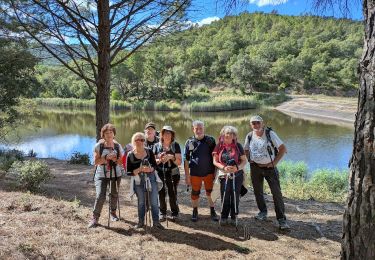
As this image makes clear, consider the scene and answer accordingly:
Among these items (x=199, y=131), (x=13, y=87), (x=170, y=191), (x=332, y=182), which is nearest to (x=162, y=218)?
(x=170, y=191)

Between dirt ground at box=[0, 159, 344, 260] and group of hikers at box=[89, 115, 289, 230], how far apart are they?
0.21m

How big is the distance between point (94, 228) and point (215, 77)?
7306cm

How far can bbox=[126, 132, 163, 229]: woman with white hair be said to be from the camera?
13.9 feet

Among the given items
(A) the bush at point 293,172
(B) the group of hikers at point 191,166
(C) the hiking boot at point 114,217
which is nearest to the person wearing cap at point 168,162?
(B) the group of hikers at point 191,166

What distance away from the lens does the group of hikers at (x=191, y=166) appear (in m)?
4.27

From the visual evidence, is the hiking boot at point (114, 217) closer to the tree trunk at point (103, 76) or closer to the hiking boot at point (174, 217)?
the hiking boot at point (174, 217)

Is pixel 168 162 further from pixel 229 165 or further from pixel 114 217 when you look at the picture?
pixel 114 217

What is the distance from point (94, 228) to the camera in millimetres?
4195

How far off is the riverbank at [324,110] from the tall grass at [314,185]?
71.2 feet

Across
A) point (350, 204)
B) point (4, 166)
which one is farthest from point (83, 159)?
point (350, 204)

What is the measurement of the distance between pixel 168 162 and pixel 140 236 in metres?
1.02

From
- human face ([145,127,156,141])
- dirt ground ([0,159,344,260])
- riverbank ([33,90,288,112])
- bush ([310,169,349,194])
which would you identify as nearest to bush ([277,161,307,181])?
bush ([310,169,349,194])

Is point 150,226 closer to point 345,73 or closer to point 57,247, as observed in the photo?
point 57,247

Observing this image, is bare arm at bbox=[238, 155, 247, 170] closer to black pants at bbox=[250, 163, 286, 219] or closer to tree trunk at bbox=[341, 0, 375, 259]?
black pants at bbox=[250, 163, 286, 219]
